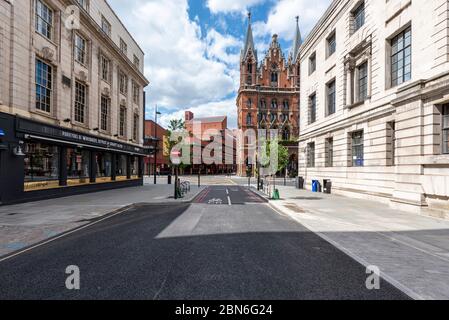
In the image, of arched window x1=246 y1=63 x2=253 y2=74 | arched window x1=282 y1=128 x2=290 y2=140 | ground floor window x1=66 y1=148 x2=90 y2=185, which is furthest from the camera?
arched window x1=246 y1=63 x2=253 y2=74

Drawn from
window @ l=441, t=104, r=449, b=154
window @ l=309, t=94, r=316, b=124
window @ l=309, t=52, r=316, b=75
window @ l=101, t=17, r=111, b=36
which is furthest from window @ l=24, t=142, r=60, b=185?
window @ l=309, t=52, r=316, b=75

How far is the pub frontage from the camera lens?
12.7m

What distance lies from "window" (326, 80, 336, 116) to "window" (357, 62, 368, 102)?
3351 mm

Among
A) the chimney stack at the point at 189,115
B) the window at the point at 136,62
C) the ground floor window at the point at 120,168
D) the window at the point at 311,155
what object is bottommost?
the ground floor window at the point at 120,168

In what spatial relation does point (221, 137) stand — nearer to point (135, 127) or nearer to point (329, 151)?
point (135, 127)

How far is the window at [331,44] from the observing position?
70.4 ft

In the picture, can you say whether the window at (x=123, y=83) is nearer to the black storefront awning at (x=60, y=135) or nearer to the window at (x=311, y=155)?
the black storefront awning at (x=60, y=135)

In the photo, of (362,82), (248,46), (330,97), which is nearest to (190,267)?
(362,82)

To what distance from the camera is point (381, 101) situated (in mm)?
14898

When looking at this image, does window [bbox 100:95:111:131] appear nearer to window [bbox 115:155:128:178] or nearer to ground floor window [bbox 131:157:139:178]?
window [bbox 115:155:128:178]

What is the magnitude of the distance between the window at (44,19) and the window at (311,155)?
25.1m

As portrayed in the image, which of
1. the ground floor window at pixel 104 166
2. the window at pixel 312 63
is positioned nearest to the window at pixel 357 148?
the window at pixel 312 63

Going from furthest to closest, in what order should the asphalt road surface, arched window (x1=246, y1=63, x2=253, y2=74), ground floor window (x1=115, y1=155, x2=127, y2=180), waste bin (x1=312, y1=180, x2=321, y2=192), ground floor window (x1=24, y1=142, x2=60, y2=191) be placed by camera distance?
1. arched window (x1=246, y1=63, x2=253, y2=74)
2. ground floor window (x1=115, y1=155, x2=127, y2=180)
3. waste bin (x1=312, y1=180, x2=321, y2=192)
4. ground floor window (x1=24, y1=142, x2=60, y2=191)
5. the asphalt road surface
